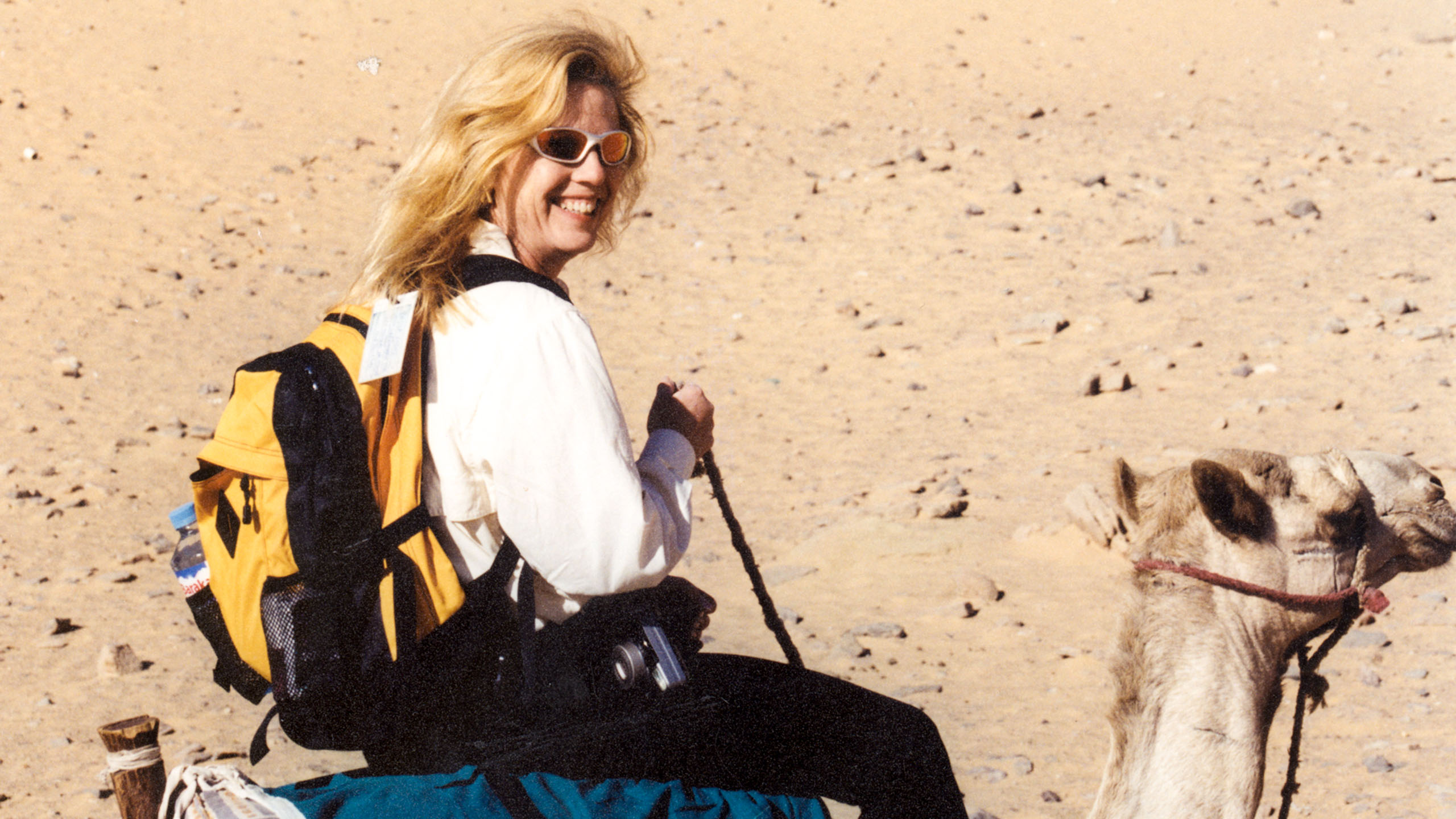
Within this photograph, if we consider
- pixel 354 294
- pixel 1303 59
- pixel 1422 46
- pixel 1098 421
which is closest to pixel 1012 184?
pixel 1098 421

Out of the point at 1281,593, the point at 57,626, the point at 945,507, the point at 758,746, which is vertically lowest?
the point at 945,507

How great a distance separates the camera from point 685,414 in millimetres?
2172

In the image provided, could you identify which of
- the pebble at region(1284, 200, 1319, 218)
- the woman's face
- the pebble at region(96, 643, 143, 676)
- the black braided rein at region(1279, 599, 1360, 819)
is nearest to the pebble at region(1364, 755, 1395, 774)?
the black braided rein at region(1279, 599, 1360, 819)

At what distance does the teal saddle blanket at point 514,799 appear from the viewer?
71.2 inches

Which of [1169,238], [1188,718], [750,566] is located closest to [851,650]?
[750,566]

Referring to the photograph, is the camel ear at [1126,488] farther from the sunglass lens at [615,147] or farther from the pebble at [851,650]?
the pebble at [851,650]

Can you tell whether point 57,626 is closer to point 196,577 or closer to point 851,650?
point 851,650

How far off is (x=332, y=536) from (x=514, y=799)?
497 millimetres

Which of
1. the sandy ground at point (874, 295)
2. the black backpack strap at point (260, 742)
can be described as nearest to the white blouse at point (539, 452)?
the black backpack strap at point (260, 742)

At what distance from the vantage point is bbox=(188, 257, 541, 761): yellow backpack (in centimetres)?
187

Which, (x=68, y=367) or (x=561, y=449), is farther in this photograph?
(x=68, y=367)

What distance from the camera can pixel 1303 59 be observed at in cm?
1331

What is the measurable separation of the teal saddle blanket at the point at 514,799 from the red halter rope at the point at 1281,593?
3.02 feet

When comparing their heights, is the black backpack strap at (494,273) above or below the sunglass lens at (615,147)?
below
